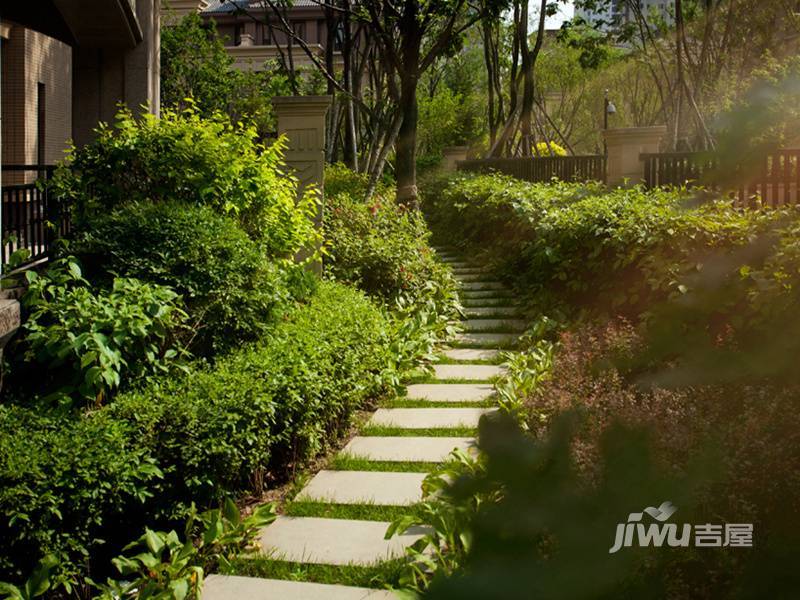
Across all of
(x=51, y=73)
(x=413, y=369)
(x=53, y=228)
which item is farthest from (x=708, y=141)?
(x=51, y=73)

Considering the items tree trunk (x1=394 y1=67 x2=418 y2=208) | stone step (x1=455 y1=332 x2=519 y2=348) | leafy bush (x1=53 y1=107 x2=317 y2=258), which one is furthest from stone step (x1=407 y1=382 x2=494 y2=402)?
tree trunk (x1=394 y1=67 x2=418 y2=208)

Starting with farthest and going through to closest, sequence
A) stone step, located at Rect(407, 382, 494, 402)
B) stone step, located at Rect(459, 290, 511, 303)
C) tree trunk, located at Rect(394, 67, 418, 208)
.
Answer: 1. tree trunk, located at Rect(394, 67, 418, 208)
2. stone step, located at Rect(459, 290, 511, 303)
3. stone step, located at Rect(407, 382, 494, 402)

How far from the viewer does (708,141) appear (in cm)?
57

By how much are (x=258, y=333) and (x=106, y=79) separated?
534 cm

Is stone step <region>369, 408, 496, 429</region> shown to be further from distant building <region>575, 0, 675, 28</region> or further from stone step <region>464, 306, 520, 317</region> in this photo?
distant building <region>575, 0, 675, 28</region>

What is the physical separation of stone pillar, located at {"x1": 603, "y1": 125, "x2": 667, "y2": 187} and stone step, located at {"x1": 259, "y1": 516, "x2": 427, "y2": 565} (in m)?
9.02

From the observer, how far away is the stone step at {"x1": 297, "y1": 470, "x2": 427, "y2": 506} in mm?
5223

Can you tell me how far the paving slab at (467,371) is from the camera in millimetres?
8078

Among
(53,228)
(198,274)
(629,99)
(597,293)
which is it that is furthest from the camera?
(629,99)

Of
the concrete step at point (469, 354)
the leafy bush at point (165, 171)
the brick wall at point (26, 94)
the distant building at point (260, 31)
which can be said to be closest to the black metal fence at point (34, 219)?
the leafy bush at point (165, 171)

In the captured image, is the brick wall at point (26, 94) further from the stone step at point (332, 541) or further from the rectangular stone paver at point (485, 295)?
the stone step at point (332, 541)

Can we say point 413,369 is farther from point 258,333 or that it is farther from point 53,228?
point 53,228

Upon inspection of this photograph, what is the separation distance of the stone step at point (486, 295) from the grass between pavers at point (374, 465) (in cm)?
541

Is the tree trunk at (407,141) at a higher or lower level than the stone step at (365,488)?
higher
